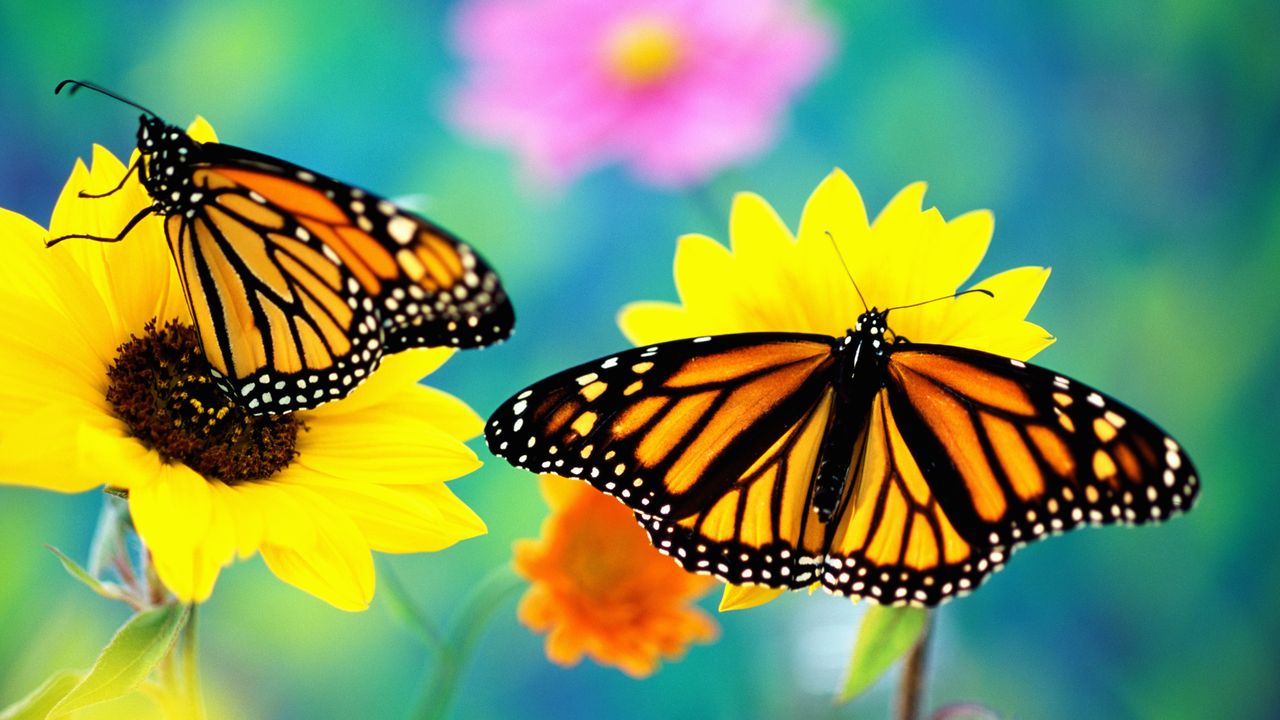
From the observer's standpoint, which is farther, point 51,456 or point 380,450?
point 380,450

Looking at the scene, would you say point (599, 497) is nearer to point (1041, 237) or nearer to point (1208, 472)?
point (1041, 237)

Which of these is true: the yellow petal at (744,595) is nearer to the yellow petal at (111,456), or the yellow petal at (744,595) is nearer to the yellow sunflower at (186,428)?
the yellow sunflower at (186,428)

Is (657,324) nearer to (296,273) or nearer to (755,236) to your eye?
(755,236)

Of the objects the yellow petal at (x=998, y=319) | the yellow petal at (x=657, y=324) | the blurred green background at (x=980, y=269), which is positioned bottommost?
the yellow petal at (x=657, y=324)

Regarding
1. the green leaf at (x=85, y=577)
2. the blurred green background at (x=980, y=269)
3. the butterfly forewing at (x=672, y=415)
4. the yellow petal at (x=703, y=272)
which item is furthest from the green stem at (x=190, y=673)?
the blurred green background at (x=980, y=269)

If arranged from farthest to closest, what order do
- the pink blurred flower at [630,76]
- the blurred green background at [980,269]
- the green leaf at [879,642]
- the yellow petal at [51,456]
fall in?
the blurred green background at [980,269], the pink blurred flower at [630,76], the green leaf at [879,642], the yellow petal at [51,456]

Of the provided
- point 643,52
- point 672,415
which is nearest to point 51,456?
point 672,415

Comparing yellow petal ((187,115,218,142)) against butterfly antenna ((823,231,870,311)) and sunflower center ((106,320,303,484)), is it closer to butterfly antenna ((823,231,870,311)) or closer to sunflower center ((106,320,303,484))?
sunflower center ((106,320,303,484))
